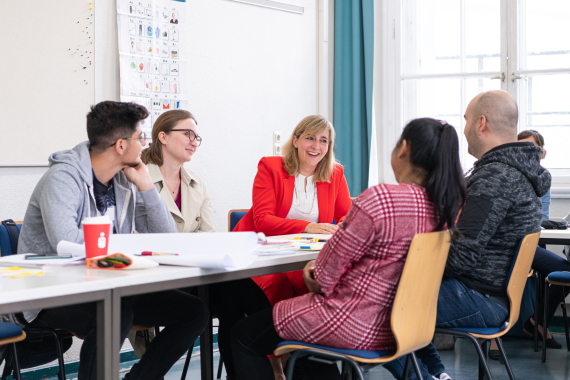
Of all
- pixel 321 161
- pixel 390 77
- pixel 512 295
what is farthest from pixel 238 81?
pixel 512 295

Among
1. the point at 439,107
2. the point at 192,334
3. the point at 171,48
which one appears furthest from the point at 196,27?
the point at 192,334

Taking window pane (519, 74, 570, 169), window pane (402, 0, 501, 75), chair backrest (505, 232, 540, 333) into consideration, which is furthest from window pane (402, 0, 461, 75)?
chair backrest (505, 232, 540, 333)

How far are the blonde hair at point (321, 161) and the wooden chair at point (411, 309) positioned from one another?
1372 millimetres

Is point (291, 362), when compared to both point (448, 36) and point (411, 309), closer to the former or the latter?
point (411, 309)

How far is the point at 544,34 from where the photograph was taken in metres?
4.14

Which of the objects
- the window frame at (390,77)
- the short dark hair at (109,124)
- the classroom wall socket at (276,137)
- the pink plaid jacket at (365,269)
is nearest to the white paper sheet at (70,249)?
the short dark hair at (109,124)

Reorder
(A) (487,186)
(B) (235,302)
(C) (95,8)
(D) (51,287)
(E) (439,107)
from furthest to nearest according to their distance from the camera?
(E) (439,107), (C) (95,8), (B) (235,302), (A) (487,186), (D) (51,287)

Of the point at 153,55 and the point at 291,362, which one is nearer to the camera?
the point at 291,362

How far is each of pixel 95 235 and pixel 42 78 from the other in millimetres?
1713

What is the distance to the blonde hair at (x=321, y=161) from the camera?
2.95 metres

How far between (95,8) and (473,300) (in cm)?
242

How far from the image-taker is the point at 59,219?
1802 millimetres

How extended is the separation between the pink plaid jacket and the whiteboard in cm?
191

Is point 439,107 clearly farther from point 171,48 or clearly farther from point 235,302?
point 235,302
